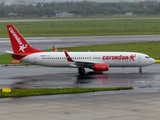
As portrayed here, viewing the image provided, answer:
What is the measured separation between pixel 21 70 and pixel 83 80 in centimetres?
1248

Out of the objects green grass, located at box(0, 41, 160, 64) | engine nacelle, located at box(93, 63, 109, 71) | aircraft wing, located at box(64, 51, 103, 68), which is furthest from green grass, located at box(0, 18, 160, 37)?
engine nacelle, located at box(93, 63, 109, 71)

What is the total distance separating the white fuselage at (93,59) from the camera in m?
65.0

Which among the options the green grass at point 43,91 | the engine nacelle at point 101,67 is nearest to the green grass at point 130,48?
the engine nacelle at point 101,67

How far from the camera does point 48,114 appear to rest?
122 feet

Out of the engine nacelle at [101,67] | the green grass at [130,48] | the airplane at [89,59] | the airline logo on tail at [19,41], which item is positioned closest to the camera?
the engine nacelle at [101,67]

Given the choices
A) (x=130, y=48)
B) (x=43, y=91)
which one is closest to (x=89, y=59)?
(x=43, y=91)

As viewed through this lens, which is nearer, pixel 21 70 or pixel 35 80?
pixel 35 80

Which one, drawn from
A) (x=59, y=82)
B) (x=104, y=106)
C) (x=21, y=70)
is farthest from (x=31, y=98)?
(x=21, y=70)

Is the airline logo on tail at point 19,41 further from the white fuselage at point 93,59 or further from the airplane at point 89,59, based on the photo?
the white fuselage at point 93,59

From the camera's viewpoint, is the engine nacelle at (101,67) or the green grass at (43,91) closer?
the green grass at (43,91)

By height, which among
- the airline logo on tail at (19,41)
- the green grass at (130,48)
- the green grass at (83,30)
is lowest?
the green grass at (83,30)

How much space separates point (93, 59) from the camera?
6506 cm

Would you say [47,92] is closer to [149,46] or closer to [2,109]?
[2,109]

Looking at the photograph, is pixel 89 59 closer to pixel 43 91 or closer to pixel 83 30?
pixel 43 91
